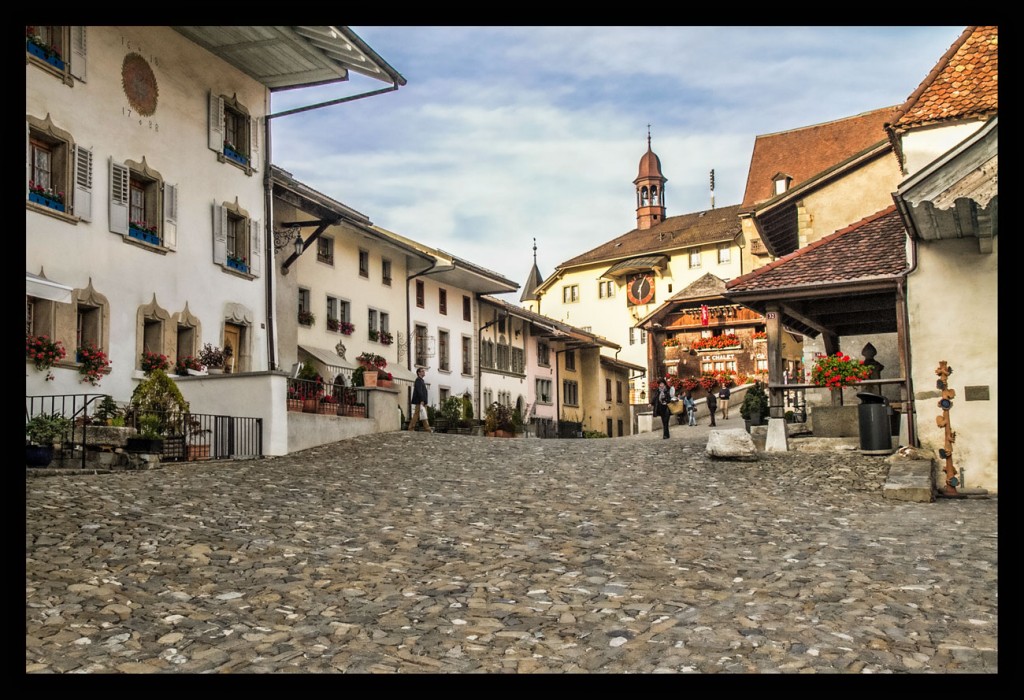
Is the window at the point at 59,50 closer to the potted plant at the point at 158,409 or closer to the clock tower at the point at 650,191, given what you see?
the potted plant at the point at 158,409

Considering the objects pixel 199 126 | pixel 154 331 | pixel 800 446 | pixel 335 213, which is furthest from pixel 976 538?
pixel 335 213

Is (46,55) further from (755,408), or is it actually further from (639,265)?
(639,265)

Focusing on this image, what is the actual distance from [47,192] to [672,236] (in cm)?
6121

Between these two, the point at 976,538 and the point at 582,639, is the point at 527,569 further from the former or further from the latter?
the point at 976,538

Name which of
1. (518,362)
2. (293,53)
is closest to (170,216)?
(293,53)

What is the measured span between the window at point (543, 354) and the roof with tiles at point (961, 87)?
111ft

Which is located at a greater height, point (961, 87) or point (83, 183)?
point (961, 87)

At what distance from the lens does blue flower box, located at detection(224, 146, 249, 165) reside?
25.3 meters

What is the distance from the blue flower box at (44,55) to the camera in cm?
1863

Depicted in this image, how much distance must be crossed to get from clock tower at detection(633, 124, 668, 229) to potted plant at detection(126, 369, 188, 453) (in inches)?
2733

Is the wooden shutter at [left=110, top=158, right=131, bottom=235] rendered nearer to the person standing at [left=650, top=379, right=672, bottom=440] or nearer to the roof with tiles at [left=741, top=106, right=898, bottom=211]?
the person standing at [left=650, top=379, right=672, bottom=440]

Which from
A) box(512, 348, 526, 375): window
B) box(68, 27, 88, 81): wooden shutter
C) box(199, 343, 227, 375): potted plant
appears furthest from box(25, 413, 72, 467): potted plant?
box(512, 348, 526, 375): window

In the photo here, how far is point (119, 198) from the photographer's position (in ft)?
69.5
